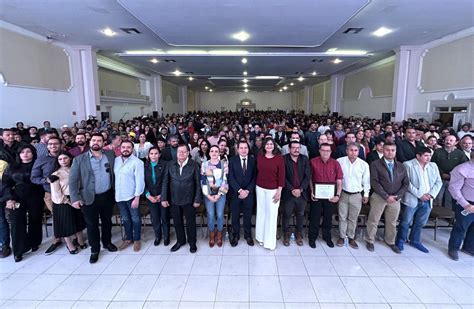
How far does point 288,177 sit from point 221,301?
5.77 ft

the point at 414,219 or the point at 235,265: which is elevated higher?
the point at 414,219

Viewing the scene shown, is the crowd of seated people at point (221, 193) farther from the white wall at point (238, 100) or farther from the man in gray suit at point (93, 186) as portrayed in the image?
the white wall at point (238, 100)

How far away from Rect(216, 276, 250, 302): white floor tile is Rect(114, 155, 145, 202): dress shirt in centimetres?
161

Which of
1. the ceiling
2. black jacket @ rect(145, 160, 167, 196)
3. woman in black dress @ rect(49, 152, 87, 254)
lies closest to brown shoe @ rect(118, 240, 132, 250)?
woman in black dress @ rect(49, 152, 87, 254)

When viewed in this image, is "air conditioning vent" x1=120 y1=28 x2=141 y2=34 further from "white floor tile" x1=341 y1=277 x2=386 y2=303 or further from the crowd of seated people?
"white floor tile" x1=341 y1=277 x2=386 y2=303

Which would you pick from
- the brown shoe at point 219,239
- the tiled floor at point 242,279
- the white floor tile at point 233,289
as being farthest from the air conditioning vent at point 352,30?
the white floor tile at point 233,289

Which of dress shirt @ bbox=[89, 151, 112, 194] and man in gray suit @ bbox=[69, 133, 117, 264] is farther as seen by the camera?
dress shirt @ bbox=[89, 151, 112, 194]

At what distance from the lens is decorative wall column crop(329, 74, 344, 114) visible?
1798 centimetres

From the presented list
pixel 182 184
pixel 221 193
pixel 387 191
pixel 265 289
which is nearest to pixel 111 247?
pixel 182 184

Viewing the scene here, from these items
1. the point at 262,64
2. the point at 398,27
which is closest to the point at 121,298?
the point at 398,27

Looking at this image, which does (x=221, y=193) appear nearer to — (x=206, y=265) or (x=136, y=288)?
(x=206, y=265)

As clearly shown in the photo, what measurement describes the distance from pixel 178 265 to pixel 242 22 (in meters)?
6.27

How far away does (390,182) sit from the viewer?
3.38 metres

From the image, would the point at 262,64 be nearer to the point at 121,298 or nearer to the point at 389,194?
the point at 389,194
